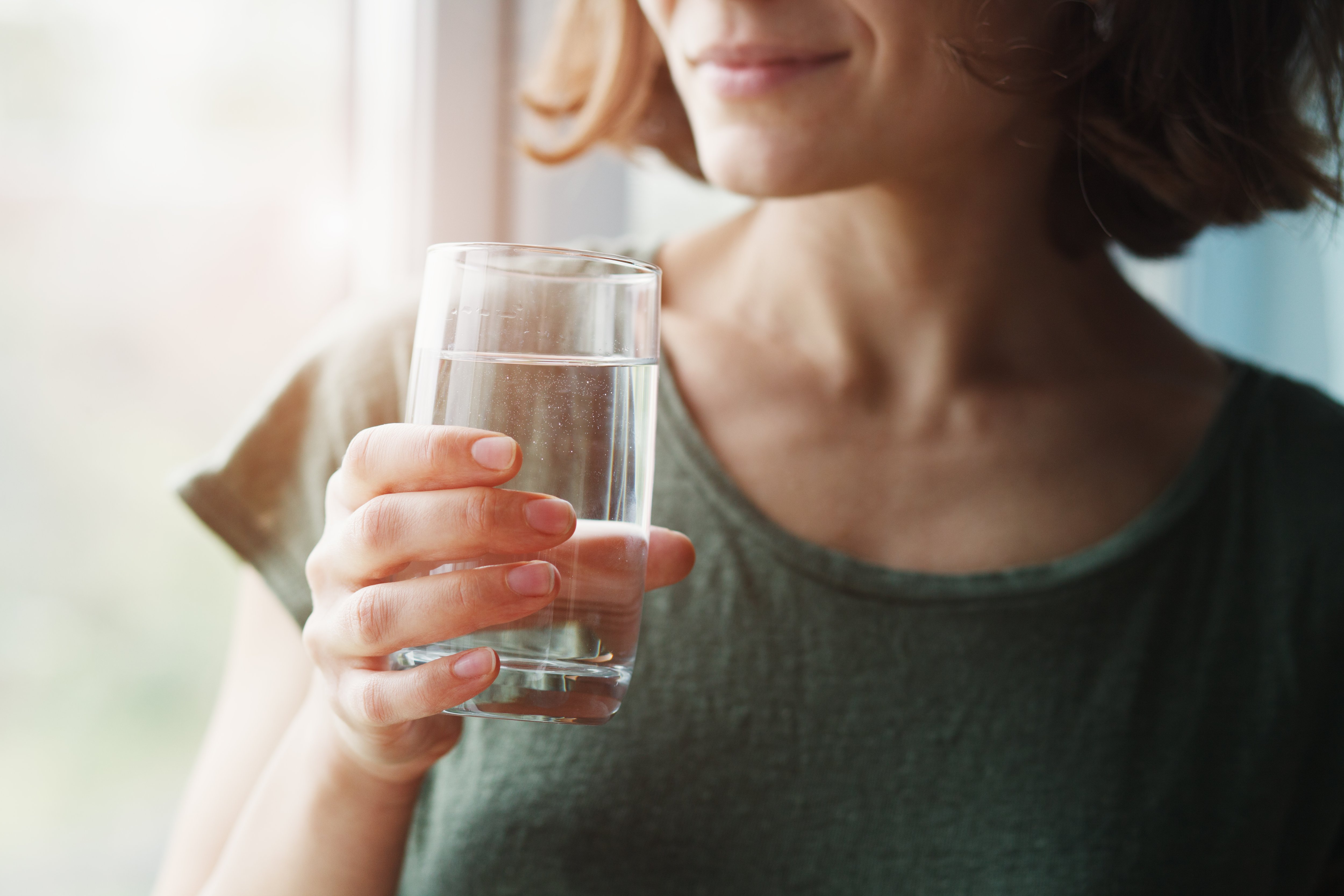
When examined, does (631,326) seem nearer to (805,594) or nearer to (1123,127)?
(805,594)

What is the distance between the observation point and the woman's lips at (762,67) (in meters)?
0.75

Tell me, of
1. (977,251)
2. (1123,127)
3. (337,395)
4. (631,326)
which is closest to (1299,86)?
(1123,127)

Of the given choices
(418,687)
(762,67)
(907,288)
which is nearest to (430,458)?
(418,687)

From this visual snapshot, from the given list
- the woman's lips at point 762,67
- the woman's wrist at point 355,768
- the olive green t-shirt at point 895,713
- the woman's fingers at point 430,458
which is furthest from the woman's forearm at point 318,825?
the woman's lips at point 762,67

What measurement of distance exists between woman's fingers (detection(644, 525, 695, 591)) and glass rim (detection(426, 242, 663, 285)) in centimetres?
18

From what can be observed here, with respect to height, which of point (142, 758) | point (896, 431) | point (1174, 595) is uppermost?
point (896, 431)

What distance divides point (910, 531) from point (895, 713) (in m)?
0.17

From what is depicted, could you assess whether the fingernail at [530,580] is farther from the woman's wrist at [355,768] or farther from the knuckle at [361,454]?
the woman's wrist at [355,768]

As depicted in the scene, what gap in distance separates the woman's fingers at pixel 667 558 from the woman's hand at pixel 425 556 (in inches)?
4.9

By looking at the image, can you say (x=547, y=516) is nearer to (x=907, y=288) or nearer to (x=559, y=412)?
(x=559, y=412)

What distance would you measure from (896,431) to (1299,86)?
0.46 meters

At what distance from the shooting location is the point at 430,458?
0.49 metres

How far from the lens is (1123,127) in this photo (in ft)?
2.86

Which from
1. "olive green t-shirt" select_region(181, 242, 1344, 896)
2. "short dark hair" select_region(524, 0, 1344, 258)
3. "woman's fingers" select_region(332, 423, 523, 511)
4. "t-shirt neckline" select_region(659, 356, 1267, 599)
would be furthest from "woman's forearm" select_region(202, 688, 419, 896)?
"short dark hair" select_region(524, 0, 1344, 258)
